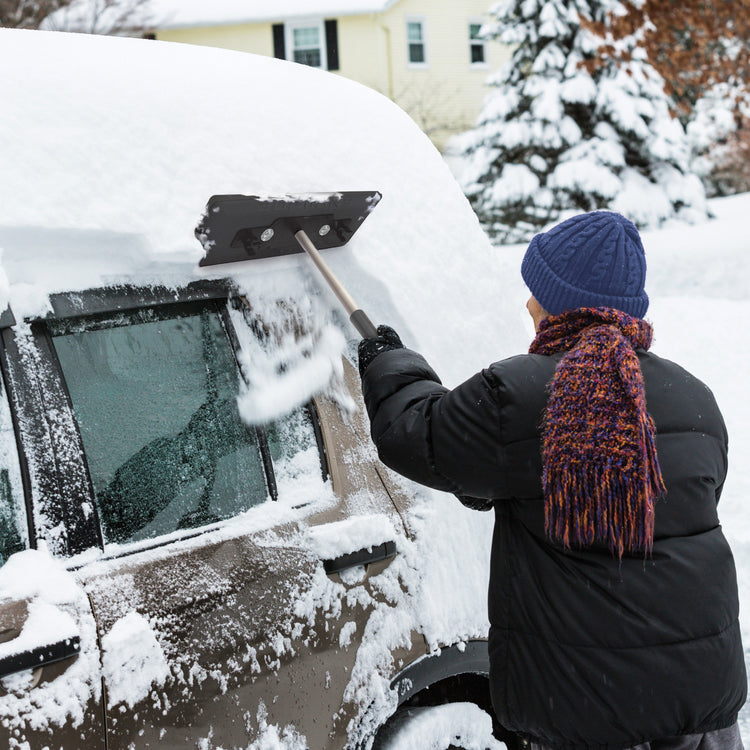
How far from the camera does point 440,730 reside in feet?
6.96

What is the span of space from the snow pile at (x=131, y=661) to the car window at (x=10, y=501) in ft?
0.82

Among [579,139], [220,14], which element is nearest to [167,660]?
[579,139]

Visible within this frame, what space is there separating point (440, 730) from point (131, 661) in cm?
90

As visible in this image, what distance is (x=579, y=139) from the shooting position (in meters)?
14.6

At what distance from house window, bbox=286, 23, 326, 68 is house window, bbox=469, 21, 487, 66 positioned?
4224 mm

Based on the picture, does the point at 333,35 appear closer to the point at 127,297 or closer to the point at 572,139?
the point at 572,139

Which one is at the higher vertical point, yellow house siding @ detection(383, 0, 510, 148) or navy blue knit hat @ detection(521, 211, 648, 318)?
yellow house siding @ detection(383, 0, 510, 148)

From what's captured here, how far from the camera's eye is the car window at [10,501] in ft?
5.21

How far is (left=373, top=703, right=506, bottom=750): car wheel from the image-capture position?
2037 millimetres

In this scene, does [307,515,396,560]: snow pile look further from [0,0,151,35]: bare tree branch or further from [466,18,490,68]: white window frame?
[466,18,490,68]: white window frame

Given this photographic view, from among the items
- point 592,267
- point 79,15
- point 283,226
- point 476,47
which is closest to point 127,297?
point 283,226

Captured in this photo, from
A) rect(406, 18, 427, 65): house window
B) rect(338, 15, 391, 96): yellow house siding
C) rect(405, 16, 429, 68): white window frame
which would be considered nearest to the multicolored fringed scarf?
rect(338, 15, 391, 96): yellow house siding

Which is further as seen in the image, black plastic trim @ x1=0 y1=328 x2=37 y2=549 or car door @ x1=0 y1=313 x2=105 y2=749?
black plastic trim @ x1=0 y1=328 x2=37 y2=549

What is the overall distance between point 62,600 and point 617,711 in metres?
1.07
